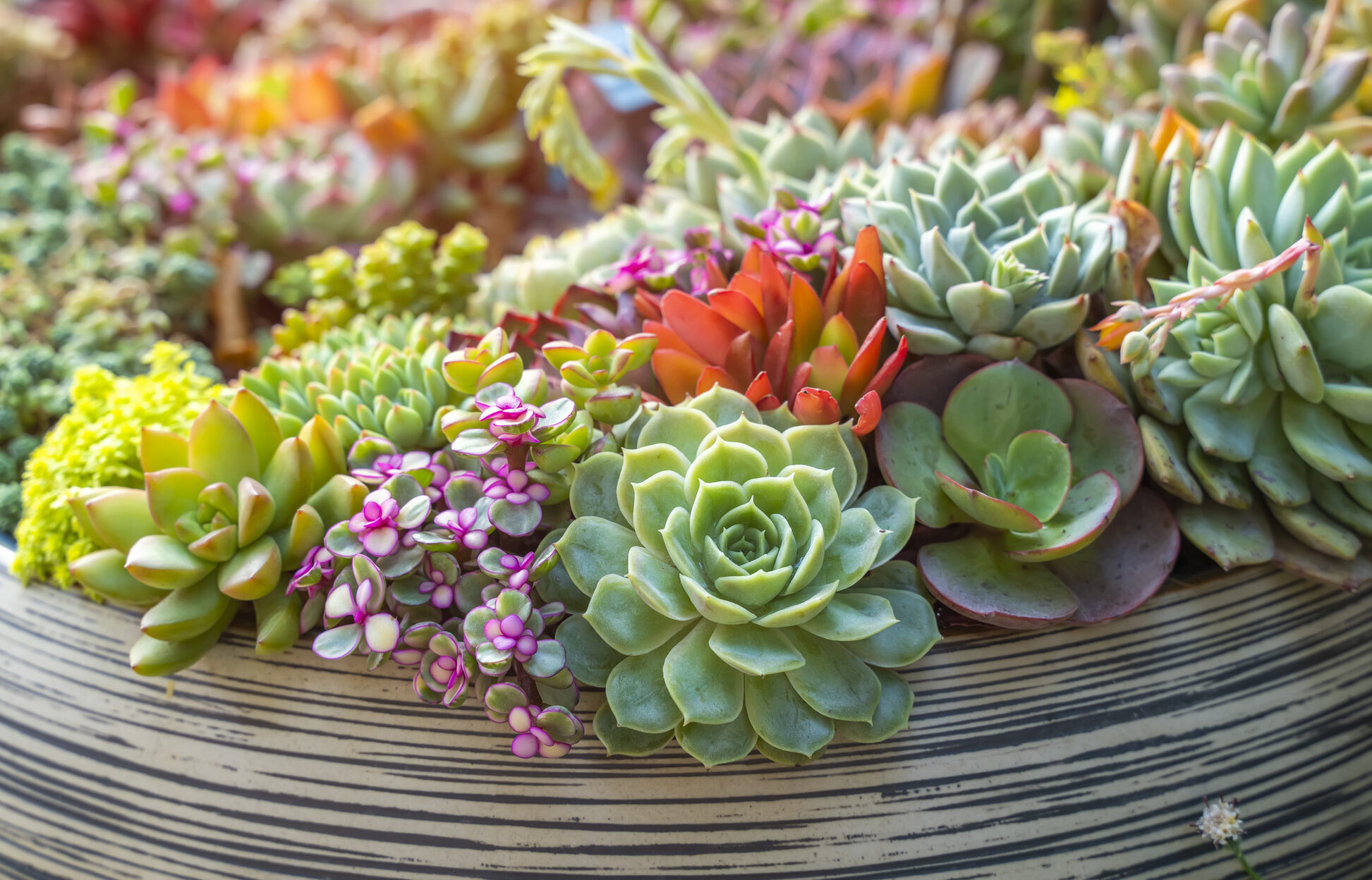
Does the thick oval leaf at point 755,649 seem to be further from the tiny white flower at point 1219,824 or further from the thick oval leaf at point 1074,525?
the tiny white flower at point 1219,824

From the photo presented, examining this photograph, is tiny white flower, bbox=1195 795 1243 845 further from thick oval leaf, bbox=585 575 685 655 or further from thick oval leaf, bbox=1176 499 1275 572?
thick oval leaf, bbox=585 575 685 655

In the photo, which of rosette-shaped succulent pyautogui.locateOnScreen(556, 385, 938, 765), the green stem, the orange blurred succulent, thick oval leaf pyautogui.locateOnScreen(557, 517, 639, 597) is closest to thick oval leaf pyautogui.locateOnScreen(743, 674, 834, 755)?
rosette-shaped succulent pyautogui.locateOnScreen(556, 385, 938, 765)

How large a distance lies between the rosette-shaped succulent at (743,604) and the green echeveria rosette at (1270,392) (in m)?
0.27

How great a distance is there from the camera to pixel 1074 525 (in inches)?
26.9

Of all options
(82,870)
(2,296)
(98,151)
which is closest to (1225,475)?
(82,870)

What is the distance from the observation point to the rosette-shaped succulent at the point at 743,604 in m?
0.60

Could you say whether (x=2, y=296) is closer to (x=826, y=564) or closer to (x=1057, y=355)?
(x=826, y=564)

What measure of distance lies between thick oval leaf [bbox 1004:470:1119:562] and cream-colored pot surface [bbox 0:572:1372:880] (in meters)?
0.08

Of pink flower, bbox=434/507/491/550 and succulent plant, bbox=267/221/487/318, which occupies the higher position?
pink flower, bbox=434/507/491/550

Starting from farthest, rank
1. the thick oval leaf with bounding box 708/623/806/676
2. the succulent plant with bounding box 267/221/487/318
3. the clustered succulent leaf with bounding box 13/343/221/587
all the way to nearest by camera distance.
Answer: the succulent plant with bounding box 267/221/487/318
the clustered succulent leaf with bounding box 13/343/221/587
the thick oval leaf with bounding box 708/623/806/676

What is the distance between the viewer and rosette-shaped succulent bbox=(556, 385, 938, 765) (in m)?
0.60

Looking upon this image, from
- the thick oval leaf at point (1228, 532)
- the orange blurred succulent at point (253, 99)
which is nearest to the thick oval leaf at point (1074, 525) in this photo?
the thick oval leaf at point (1228, 532)

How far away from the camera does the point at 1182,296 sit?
2.19 ft

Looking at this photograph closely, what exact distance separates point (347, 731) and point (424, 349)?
1.21 ft
